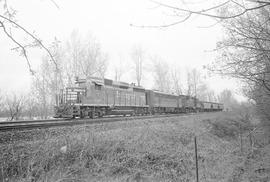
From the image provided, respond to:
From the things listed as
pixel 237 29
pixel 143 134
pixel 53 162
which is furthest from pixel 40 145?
pixel 237 29

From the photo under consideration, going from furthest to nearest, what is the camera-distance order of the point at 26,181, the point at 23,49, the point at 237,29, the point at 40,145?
1. the point at 40,145
2. the point at 237,29
3. the point at 26,181
4. the point at 23,49

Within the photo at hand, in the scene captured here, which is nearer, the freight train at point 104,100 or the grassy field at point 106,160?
the grassy field at point 106,160

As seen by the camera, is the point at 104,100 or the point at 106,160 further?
the point at 104,100

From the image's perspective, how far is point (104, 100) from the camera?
1692cm

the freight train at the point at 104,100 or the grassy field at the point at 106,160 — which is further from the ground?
the freight train at the point at 104,100

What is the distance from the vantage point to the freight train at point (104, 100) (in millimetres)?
14186

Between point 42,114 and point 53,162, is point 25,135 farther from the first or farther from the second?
point 42,114

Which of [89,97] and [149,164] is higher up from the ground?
[89,97]

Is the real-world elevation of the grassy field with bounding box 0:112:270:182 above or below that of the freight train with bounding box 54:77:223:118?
below

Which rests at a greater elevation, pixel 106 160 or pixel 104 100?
pixel 104 100

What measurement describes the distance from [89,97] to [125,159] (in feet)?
31.6

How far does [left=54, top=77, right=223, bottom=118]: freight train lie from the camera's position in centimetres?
1419

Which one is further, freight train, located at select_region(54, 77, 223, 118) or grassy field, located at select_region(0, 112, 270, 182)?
freight train, located at select_region(54, 77, 223, 118)

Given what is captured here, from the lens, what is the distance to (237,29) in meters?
5.45
